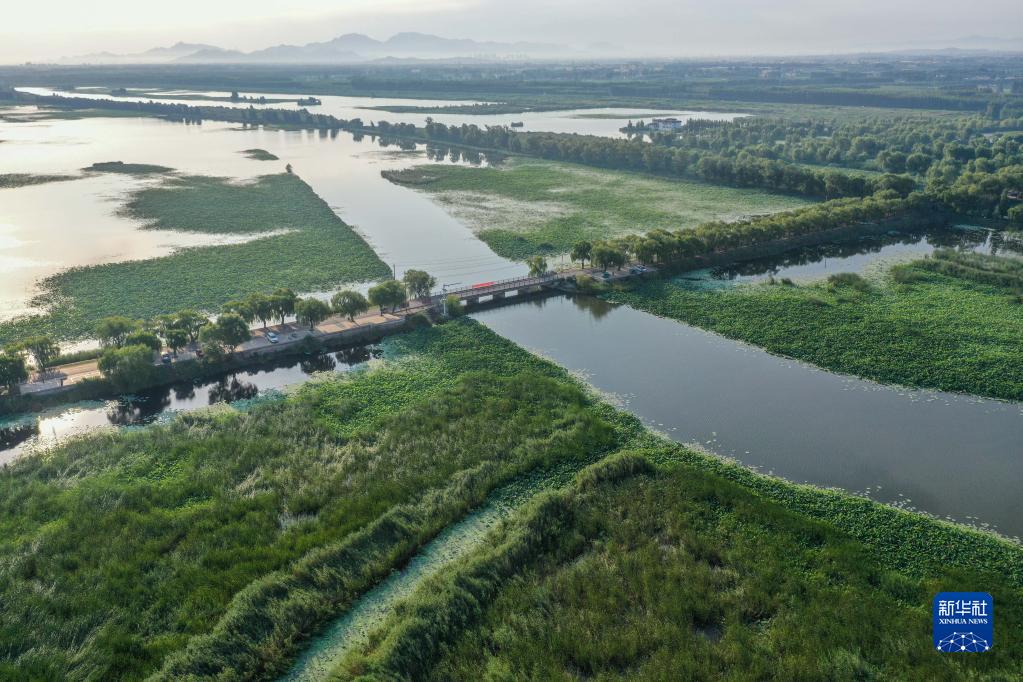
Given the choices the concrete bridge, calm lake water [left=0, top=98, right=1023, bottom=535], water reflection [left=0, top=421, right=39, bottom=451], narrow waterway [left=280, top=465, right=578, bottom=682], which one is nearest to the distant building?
calm lake water [left=0, top=98, right=1023, bottom=535]

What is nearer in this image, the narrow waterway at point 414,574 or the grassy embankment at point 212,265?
the narrow waterway at point 414,574

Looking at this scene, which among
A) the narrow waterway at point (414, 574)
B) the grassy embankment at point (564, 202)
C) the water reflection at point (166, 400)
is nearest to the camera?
the narrow waterway at point (414, 574)

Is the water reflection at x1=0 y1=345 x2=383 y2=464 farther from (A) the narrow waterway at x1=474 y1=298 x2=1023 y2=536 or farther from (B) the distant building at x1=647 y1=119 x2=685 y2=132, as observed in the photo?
(B) the distant building at x1=647 y1=119 x2=685 y2=132

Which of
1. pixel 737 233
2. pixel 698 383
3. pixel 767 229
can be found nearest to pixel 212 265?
pixel 698 383

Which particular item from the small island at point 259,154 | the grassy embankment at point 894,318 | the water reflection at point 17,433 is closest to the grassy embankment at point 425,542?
the water reflection at point 17,433

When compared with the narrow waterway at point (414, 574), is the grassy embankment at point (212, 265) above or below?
above

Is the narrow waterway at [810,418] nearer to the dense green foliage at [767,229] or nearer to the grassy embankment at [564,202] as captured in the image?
the dense green foliage at [767,229]
